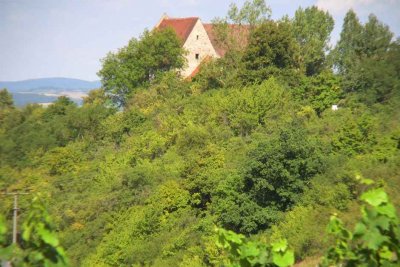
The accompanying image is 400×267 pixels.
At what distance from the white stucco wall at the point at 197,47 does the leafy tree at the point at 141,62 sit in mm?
2209

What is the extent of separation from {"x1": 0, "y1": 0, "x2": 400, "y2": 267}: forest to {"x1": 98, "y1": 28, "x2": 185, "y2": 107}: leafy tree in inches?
4.1

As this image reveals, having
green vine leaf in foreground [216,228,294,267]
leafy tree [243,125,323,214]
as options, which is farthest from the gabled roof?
green vine leaf in foreground [216,228,294,267]

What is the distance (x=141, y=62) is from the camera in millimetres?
36656

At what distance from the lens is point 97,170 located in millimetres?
28016

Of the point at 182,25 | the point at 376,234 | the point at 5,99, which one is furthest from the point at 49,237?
the point at 5,99

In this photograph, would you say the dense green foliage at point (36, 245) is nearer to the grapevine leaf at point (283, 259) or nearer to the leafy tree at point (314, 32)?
the grapevine leaf at point (283, 259)

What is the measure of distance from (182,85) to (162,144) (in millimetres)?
8841

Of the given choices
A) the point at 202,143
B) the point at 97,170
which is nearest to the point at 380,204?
the point at 202,143

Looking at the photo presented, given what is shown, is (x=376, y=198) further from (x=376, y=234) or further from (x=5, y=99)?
(x=5, y=99)

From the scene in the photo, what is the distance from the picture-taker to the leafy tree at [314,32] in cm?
3022

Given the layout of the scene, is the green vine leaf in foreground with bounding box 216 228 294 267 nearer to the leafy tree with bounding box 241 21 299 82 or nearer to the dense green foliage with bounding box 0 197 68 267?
the dense green foliage with bounding box 0 197 68 267

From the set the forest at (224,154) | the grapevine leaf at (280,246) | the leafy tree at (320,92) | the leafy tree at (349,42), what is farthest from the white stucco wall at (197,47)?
the grapevine leaf at (280,246)

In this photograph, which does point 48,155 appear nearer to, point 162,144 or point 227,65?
point 162,144

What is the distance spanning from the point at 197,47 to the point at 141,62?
6.98 m
